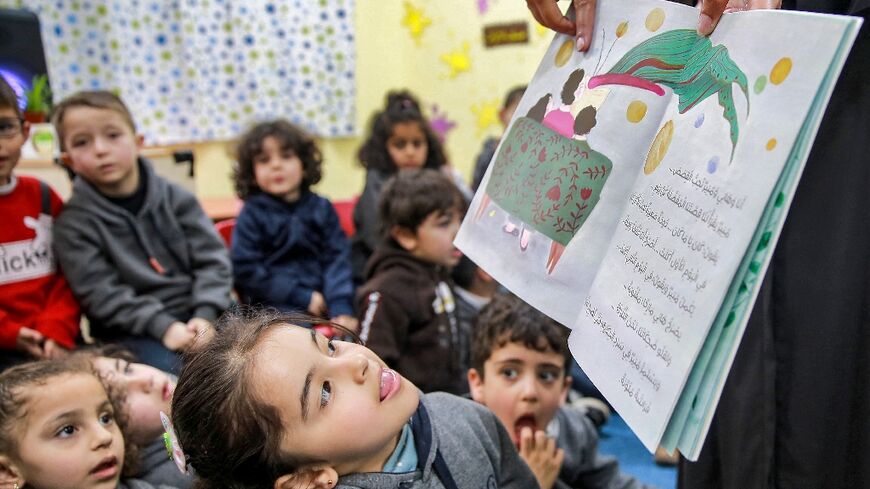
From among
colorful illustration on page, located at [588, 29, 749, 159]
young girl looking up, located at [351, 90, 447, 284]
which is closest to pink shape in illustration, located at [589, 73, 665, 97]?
colorful illustration on page, located at [588, 29, 749, 159]

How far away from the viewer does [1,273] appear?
4.81ft

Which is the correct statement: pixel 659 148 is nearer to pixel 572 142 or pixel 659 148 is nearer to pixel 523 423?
pixel 572 142

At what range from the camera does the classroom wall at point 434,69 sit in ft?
12.7

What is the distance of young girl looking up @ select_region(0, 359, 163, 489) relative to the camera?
3.22 ft

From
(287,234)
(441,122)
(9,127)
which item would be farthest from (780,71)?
(441,122)

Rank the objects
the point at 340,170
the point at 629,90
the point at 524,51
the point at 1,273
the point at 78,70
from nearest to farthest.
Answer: the point at 629,90 → the point at 1,273 → the point at 78,70 → the point at 524,51 → the point at 340,170

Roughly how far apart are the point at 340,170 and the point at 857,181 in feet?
11.6

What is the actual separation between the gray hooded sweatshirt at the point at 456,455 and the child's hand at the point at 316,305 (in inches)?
45.5

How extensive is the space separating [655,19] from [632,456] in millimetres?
1497

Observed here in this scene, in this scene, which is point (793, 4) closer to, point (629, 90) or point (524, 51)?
point (629, 90)

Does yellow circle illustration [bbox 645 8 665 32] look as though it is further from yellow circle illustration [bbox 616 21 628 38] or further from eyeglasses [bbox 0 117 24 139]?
eyeglasses [bbox 0 117 24 139]

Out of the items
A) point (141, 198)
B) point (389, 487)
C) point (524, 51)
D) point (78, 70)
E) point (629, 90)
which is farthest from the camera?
point (524, 51)

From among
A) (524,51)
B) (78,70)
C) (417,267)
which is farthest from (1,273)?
(524,51)

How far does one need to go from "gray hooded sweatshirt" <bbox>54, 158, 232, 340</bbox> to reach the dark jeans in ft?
0.05
